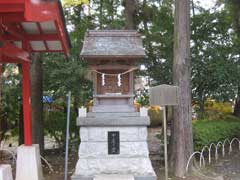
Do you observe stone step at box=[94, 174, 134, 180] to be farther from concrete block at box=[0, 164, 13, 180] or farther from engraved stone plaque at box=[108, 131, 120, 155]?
concrete block at box=[0, 164, 13, 180]

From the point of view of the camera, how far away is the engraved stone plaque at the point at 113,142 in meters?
9.67

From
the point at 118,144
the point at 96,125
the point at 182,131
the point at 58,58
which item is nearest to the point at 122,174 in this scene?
the point at 118,144

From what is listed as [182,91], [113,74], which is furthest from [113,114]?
[182,91]

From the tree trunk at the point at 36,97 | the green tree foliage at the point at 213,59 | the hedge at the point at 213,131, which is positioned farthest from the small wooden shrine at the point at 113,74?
the green tree foliage at the point at 213,59

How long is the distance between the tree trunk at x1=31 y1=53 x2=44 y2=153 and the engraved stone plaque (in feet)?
10.4

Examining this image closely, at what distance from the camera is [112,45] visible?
10039mm

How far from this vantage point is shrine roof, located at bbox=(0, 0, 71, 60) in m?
5.88

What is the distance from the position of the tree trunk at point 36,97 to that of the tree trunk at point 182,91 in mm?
4022

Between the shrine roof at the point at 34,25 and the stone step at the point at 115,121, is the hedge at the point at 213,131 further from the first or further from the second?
the shrine roof at the point at 34,25

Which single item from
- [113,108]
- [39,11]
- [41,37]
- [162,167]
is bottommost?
[162,167]

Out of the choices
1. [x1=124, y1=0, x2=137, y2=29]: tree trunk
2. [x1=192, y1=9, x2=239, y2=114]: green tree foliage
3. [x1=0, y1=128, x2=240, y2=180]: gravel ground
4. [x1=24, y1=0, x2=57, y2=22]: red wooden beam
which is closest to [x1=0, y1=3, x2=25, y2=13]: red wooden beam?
[x1=24, y1=0, x2=57, y2=22]: red wooden beam

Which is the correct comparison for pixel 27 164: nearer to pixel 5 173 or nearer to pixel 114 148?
pixel 5 173

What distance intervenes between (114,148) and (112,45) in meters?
2.61

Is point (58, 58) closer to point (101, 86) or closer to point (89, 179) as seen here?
point (101, 86)
